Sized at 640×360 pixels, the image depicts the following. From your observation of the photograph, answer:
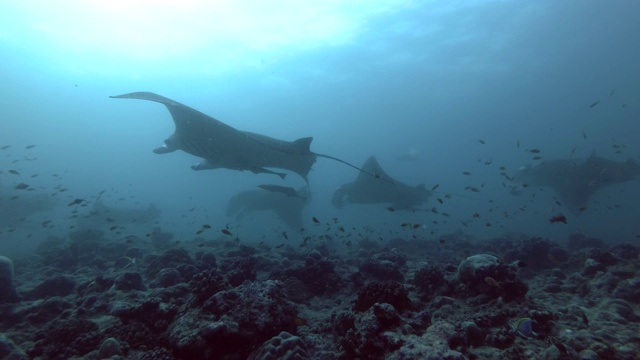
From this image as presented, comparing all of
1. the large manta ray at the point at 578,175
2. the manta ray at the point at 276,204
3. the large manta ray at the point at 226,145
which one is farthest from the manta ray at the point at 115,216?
the large manta ray at the point at 578,175

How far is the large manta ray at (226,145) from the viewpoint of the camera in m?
9.48

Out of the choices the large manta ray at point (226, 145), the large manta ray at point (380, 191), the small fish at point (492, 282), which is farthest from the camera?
the large manta ray at point (380, 191)

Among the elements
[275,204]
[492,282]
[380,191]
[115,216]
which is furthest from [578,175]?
[115,216]

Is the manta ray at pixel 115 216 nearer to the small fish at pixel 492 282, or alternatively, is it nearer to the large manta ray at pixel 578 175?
the small fish at pixel 492 282

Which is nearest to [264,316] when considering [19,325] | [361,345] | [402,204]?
[361,345]

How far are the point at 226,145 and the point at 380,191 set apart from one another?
12999 millimetres

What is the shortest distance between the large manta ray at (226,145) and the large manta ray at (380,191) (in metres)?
8.62

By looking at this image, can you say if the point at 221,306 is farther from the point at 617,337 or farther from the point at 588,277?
the point at 588,277

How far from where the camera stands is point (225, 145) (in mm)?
10523

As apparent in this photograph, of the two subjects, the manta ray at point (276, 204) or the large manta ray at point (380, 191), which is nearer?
the large manta ray at point (380, 191)

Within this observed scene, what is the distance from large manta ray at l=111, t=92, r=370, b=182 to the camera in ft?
31.1

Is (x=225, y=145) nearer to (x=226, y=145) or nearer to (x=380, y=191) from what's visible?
(x=226, y=145)

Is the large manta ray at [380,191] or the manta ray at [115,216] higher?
the large manta ray at [380,191]

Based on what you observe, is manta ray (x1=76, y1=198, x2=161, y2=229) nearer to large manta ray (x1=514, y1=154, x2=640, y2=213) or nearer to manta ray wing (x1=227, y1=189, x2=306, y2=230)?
manta ray wing (x1=227, y1=189, x2=306, y2=230)
